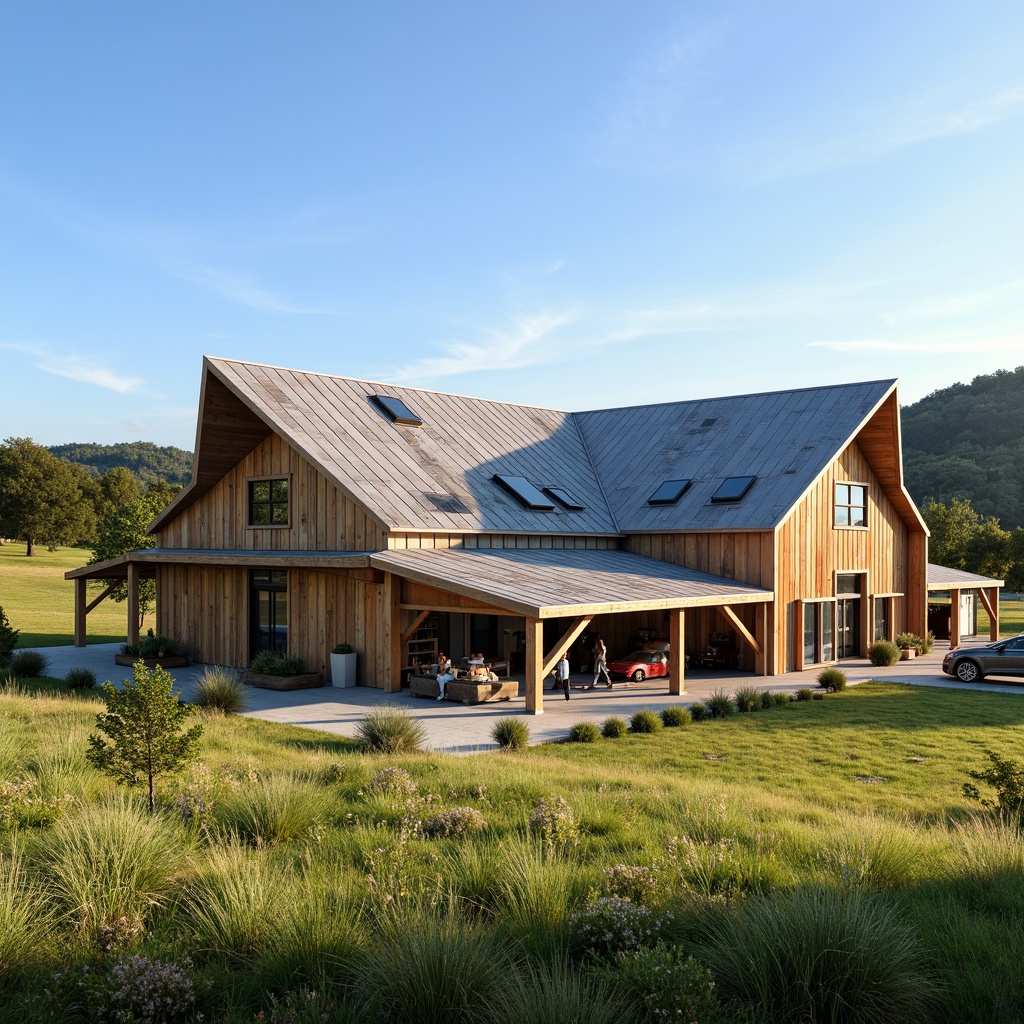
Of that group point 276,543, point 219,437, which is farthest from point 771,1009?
point 219,437

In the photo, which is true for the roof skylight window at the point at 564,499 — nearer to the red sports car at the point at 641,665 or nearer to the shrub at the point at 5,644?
the red sports car at the point at 641,665

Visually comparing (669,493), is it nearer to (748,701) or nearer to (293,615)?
(748,701)

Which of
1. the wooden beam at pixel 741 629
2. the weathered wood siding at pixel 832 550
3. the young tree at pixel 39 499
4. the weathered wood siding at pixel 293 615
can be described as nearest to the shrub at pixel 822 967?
the weathered wood siding at pixel 293 615

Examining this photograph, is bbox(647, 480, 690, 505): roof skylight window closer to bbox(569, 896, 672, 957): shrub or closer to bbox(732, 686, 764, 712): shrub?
bbox(732, 686, 764, 712): shrub

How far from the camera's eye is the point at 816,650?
26.0 m

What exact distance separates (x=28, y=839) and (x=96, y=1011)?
9.47ft

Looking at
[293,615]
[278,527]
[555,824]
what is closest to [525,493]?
[278,527]

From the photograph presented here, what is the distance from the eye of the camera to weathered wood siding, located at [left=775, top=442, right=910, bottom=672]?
2436 cm

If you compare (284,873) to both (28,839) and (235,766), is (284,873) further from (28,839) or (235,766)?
(235,766)

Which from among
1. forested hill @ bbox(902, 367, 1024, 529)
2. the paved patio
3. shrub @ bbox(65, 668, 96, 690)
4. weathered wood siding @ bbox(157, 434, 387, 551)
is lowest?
the paved patio

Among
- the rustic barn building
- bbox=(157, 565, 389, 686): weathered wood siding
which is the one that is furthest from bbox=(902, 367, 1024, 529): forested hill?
bbox=(157, 565, 389, 686): weathered wood siding

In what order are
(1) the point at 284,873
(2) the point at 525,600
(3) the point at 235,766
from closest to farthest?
(1) the point at 284,873
(3) the point at 235,766
(2) the point at 525,600

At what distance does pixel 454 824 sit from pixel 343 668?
1296cm

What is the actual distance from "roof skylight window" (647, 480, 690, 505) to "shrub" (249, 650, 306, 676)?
1110 cm
